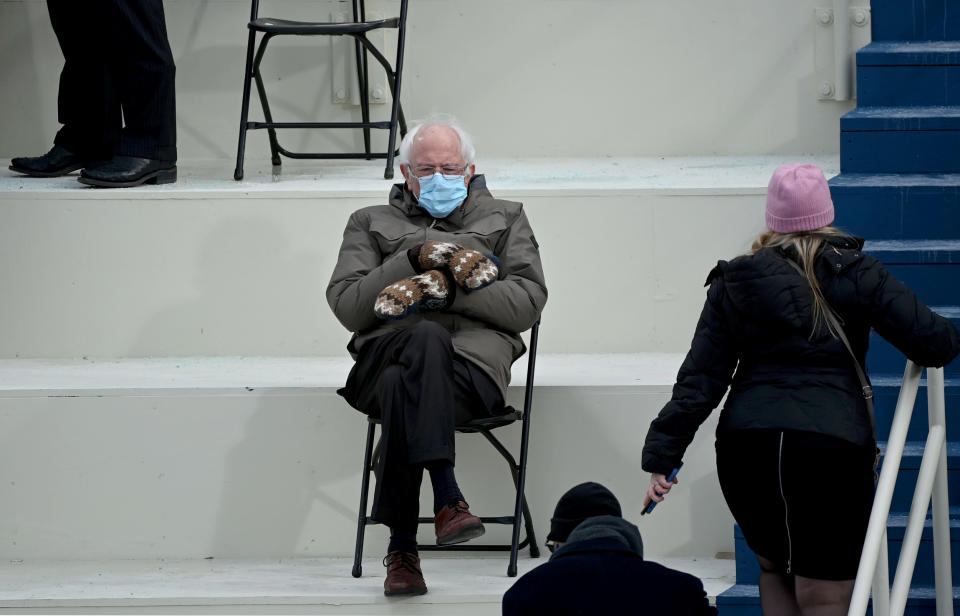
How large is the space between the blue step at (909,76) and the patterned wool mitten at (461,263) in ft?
4.89

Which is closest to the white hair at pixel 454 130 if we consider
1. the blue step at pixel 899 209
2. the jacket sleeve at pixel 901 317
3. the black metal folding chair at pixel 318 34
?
the black metal folding chair at pixel 318 34

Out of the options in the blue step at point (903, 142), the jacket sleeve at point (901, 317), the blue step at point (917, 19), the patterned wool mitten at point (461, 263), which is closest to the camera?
the jacket sleeve at point (901, 317)

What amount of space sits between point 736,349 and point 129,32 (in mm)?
2548

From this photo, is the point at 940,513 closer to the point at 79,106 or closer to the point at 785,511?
the point at 785,511

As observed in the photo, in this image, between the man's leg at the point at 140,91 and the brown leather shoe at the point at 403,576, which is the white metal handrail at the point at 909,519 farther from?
the man's leg at the point at 140,91

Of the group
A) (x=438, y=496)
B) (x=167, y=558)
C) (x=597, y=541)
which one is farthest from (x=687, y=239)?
(x=597, y=541)

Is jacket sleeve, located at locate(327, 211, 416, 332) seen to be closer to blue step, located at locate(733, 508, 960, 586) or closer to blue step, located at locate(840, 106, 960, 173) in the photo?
blue step, located at locate(733, 508, 960, 586)

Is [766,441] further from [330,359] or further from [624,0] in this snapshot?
[624,0]

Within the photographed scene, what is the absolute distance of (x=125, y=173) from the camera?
447cm

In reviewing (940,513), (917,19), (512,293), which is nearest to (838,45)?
(917,19)

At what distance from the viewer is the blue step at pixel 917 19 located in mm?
4406

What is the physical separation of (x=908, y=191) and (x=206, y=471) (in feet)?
6.70

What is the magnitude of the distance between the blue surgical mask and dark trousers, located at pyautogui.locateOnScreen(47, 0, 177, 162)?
4.30ft

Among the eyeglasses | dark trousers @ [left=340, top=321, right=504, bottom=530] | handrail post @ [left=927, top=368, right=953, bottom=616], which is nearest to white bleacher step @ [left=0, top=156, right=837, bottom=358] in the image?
the eyeglasses
